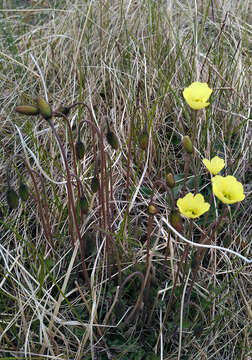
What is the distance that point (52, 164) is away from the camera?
1.79 metres

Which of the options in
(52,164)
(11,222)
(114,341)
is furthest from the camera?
(52,164)

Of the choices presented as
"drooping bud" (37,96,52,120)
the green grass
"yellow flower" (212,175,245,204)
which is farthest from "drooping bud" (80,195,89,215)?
"yellow flower" (212,175,245,204)

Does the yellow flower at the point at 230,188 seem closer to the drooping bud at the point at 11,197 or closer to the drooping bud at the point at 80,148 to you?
the drooping bud at the point at 80,148

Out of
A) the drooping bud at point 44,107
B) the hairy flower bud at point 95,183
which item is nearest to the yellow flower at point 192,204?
the hairy flower bud at point 95,183

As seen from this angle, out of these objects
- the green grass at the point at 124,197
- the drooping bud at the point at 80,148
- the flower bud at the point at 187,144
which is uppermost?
the flower bud at the point at 187,144

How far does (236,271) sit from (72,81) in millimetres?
1224

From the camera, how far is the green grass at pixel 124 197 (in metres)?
1.37

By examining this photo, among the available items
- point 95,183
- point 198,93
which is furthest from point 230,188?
point 95,183

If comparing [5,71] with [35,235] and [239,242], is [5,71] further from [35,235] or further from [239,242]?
[239,242]

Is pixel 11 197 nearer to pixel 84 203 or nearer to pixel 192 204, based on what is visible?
pixel 84 203

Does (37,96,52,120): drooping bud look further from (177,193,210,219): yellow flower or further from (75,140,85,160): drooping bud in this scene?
(177,193,210,219): yellow flower

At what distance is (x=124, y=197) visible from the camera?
176 cm

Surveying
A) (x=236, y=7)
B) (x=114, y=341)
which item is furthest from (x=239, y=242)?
(x=236, y=7)

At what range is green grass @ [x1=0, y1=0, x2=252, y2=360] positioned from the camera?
4.50 ft
